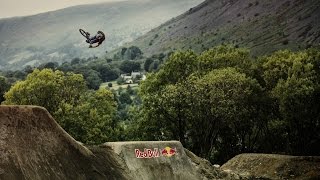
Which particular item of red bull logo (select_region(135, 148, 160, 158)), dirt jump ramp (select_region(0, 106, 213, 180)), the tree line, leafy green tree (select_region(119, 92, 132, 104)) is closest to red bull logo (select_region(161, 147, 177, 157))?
dirt jump ramp (select_region(0, 106, 213, 180))

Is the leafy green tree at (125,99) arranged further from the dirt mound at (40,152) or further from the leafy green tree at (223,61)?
the dirt mound at (40,152)

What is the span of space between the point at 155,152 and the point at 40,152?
36.7 feet

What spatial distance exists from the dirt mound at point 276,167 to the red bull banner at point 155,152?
34.4 feet

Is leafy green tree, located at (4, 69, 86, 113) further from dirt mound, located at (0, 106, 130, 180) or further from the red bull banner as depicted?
dirt mound, located at (0, 106, 130, 180)

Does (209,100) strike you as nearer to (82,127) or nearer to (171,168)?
(82,127)

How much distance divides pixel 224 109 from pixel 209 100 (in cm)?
258

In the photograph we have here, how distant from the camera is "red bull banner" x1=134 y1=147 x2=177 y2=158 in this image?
35825 mm

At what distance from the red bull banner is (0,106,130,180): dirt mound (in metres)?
3.41

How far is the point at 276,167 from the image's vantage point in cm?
5088

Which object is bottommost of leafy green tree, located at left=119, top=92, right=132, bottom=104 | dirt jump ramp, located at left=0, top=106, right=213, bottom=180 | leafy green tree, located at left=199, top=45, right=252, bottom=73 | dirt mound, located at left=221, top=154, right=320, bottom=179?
leafy green tree, located at left=119, top=92, right=132, bottom=104

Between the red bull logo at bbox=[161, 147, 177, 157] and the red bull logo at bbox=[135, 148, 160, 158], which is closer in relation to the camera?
the red bull logo at bbox=[135, 148, 160, 158]

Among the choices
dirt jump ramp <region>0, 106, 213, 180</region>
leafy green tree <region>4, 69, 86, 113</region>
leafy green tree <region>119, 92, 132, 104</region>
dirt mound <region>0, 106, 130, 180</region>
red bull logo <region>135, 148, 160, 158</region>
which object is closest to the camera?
dirt mound <region>0, 106, 130, 180</region>

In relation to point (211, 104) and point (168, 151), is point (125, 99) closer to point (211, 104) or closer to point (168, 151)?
point (211, 104)

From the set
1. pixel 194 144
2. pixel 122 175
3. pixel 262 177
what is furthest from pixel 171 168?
pixel 194 144
